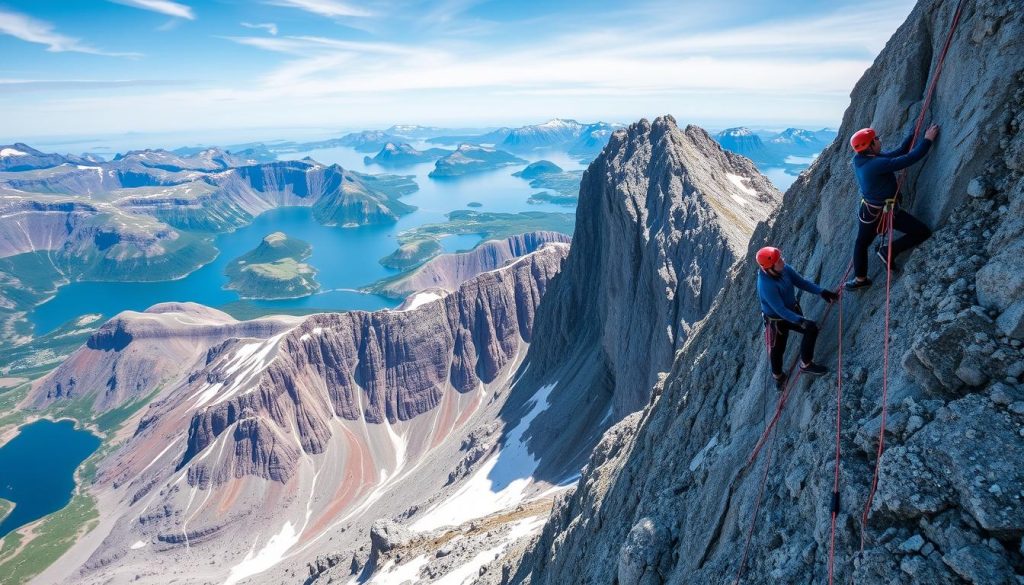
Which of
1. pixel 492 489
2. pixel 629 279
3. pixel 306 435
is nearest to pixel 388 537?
pixel 492 489

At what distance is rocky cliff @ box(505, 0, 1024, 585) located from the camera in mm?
8086

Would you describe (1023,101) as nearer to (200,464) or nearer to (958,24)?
(958,24)

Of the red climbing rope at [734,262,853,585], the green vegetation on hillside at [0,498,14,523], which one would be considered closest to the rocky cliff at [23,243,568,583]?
the green vegetation on hillside at [0,498,14,523]

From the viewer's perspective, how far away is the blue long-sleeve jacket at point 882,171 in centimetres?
1129

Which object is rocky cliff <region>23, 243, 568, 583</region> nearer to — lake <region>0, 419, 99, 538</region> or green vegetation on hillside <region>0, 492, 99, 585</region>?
green vegetation on hillside <region>0, 492, 99, 585</region>

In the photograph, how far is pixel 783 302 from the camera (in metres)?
13.2

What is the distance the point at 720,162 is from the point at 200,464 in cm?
13362

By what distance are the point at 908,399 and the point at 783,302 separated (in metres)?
4.12

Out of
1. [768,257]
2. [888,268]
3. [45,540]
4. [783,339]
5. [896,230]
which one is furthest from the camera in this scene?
[45,540]

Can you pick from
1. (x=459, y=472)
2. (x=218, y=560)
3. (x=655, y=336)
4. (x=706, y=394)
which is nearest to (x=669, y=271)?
(x=655, y=336)

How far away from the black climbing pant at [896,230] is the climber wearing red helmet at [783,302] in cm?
102

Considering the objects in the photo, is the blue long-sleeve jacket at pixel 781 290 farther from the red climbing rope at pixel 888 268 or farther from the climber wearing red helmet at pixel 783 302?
the red climbing rope at pixel 888 268

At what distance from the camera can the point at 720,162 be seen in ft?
268

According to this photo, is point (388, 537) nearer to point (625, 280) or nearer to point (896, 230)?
point (625, 280)
